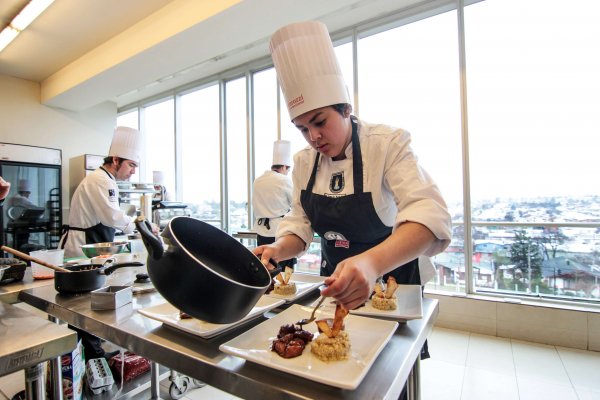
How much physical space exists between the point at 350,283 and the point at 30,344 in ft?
2.41

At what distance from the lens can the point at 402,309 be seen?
889 millimetres

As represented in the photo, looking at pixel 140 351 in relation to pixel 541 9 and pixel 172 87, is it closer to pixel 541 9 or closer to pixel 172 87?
pixel 541 9

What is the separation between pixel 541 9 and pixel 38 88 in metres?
6.97

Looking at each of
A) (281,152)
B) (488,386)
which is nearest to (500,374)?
(488,386)

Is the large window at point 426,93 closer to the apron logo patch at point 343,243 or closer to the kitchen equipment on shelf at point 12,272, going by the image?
the apron logo patch at point 343,243

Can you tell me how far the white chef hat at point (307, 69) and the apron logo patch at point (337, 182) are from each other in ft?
0.90

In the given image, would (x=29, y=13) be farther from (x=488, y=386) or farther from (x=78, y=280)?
(x=488, y=386)

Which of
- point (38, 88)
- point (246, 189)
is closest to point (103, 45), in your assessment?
point (38, 88)

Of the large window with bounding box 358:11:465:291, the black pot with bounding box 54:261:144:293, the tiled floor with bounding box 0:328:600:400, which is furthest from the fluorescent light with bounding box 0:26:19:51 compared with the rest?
the black pot with bounding box 54:261:144:293

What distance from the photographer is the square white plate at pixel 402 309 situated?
32.5 inches

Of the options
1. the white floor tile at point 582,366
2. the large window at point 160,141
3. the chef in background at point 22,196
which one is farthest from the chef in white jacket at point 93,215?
the white floor tile at point 582,366

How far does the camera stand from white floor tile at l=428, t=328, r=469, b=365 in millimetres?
2510

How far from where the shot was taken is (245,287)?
57cm

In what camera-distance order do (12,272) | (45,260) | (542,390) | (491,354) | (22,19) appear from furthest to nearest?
(22,19), (491,354), (542,390), (45,260), (12,272)
